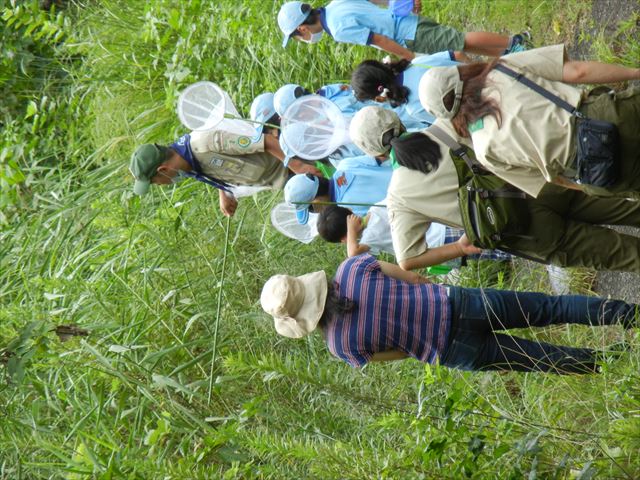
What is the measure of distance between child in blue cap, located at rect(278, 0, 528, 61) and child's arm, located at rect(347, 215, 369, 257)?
1232 millimetres

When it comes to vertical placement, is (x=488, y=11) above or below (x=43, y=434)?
above

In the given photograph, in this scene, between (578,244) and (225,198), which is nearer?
(578,244)

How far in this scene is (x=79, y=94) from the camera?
27.6 feet

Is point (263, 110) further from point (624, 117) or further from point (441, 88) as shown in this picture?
point (624, 117)

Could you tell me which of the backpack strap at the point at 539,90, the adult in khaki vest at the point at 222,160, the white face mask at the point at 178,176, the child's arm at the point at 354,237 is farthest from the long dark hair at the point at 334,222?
the backpack strap at the point at 539,90

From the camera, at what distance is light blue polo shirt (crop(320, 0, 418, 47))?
177 inches

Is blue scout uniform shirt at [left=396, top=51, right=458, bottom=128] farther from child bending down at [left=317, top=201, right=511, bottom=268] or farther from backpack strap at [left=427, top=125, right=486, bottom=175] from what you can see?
backpack strap at [left=427, top=125, right=486, bottom=175]

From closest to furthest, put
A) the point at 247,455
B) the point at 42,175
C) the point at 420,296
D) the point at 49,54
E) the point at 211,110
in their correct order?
the point at 247,455 < the point at 420,296 < the point at 211,110 < the point at 42,175 < the point at 49,54

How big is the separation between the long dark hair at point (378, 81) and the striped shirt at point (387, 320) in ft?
3.78

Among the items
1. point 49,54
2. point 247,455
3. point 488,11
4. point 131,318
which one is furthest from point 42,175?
point 247,455

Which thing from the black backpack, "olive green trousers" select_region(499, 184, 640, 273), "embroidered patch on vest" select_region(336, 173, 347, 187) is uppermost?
the black backpack

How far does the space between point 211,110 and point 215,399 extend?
188 cm

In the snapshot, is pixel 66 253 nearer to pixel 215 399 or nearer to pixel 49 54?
pixel 215 399

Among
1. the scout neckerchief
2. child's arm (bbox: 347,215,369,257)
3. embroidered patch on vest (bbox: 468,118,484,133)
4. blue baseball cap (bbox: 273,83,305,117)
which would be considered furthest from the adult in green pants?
the scout neckerchief
